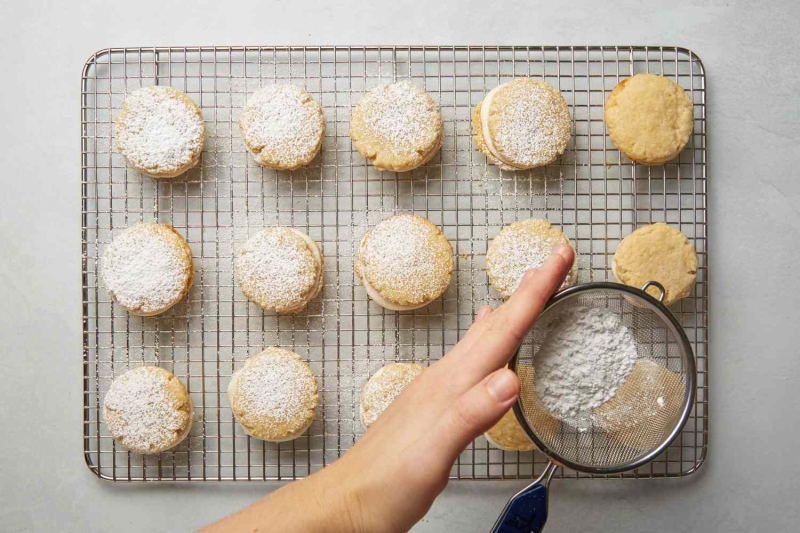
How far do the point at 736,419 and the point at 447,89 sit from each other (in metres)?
1.81

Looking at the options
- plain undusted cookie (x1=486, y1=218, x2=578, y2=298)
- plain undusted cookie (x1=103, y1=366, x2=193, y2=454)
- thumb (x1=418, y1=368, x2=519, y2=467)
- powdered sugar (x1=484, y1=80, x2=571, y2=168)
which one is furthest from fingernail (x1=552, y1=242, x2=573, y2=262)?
plain undusted cookie (x1=103, y1=366, x2=193, y2=454)

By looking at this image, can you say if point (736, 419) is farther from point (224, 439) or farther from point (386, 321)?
point (224, 439)

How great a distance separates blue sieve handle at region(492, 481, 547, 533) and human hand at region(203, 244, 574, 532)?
50 cm

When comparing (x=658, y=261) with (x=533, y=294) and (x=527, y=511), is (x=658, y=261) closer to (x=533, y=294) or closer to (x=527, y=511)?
(x=533, y=294)

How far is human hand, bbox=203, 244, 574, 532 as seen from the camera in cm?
159

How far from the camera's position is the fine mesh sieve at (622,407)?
6.75 ft

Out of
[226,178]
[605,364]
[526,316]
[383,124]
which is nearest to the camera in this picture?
[526,316]

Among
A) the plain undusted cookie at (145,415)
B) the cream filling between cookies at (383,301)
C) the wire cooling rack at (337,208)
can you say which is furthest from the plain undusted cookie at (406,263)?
the plain undusted cookie at (145,415)

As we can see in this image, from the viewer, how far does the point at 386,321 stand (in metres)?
2.53

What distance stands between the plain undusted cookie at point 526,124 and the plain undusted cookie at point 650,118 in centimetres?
22

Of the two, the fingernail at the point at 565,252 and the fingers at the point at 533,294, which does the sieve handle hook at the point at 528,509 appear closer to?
the fingers at the point at 533,294

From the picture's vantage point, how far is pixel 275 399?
236 cm

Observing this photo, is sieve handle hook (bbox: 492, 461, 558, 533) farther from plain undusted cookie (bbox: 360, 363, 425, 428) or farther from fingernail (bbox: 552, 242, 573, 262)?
fingernail (bbox: 552, 242, 573, 262)

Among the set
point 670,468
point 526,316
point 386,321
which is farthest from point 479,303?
point 670,468
